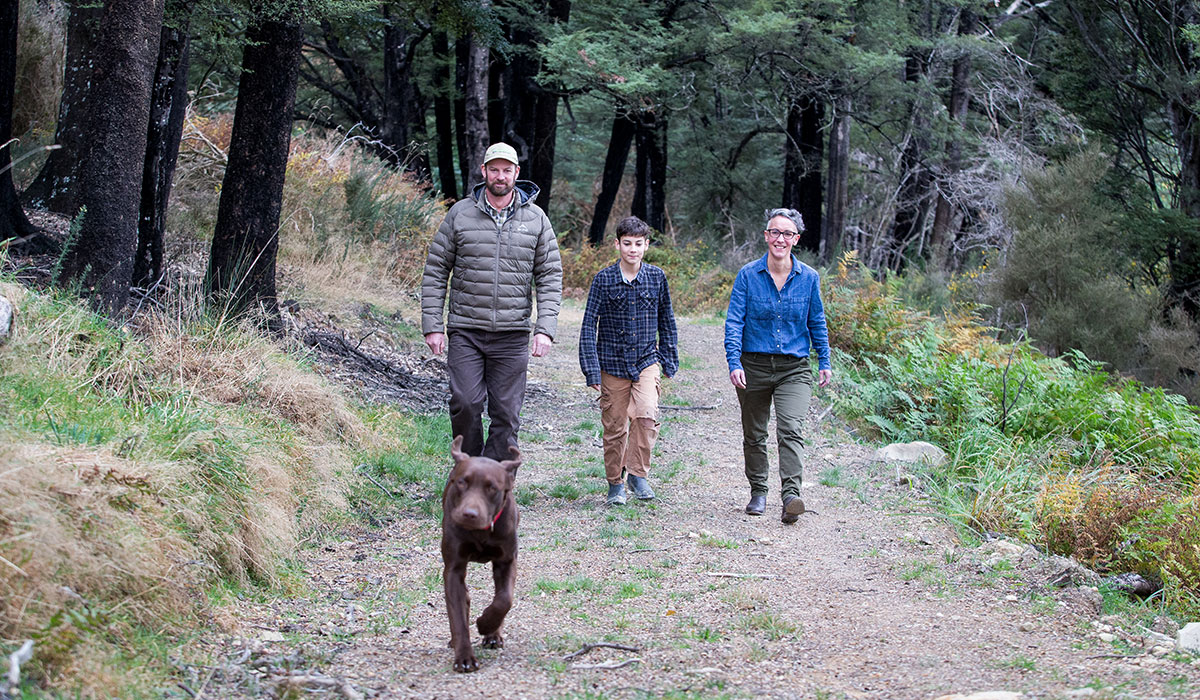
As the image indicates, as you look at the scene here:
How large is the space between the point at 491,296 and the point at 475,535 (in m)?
2.71

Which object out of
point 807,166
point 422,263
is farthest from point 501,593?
point 807,166

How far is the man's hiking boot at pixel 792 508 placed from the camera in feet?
23.6

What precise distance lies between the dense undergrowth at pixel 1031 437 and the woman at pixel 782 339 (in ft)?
4.54

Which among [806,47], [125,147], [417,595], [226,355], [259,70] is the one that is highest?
[806,47]

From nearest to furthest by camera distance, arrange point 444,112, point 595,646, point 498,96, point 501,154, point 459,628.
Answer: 1. point 459,628
2. point 595,646
3. point 501,154
4. point 498,96
5. point 444,112

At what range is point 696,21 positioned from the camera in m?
22.0

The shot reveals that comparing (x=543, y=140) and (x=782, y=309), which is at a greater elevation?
(x=543, y=140)

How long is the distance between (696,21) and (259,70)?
1443 centimetres

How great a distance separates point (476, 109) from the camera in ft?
60.6

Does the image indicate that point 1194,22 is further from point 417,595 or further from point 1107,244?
point 417,595

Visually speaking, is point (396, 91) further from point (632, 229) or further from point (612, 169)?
point (632, 229)

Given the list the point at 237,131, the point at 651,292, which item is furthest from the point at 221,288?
the point at 651,292

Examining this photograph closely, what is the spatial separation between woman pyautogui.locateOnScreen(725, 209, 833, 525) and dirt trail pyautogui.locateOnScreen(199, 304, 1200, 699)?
579 millimetres

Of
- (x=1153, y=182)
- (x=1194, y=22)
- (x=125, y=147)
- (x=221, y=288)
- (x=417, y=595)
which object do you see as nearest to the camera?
(x=417, y=595)
